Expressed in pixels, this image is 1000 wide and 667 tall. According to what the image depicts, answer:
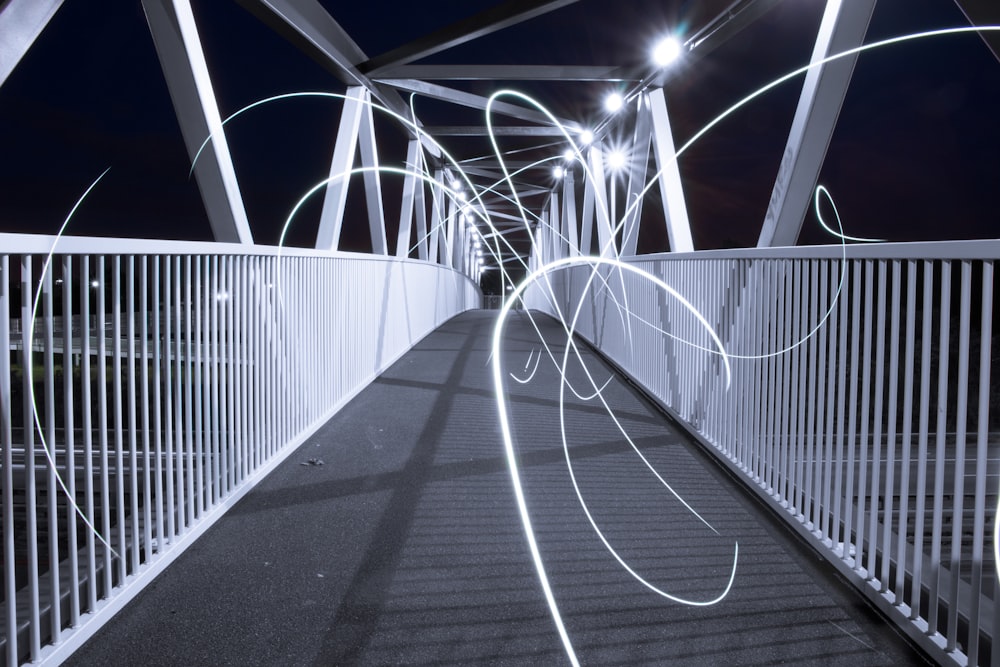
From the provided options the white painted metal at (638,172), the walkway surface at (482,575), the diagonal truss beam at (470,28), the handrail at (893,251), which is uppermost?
the diagonal truss beam at (470,28)

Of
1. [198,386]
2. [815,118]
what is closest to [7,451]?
[198,386]

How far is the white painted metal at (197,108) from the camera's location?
513cm

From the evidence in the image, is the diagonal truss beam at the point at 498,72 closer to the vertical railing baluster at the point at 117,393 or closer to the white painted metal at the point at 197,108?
the white painted metal at the point at 197,108

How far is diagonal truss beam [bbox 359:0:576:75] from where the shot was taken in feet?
29.1

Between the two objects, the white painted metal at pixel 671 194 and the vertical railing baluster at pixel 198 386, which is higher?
the white painted metal at pixel 671 194

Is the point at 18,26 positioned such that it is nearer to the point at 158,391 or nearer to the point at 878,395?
the point at 158,391

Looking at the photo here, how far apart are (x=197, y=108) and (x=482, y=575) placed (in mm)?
3979

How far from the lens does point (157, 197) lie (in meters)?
34.5

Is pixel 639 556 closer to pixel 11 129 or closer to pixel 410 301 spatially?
pixel 410 301

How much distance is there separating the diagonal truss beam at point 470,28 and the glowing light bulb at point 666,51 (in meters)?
1.16

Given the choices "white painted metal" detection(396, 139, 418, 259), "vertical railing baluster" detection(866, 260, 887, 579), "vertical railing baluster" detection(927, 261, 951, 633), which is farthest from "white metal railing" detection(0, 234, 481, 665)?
"white painted metal" detection(396, 139, 418, 259)

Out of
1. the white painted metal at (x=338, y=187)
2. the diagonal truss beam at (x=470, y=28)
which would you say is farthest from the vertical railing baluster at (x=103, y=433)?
the diagonal truss beam at (x=470, y=28)

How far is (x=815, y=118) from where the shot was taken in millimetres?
5223

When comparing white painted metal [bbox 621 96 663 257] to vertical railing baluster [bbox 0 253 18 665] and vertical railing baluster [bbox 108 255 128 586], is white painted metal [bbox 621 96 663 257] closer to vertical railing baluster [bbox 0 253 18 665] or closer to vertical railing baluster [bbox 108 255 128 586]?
vertical railing baluster [bbox 108 255 128 586]
